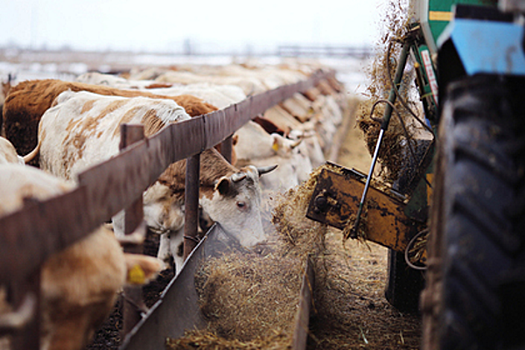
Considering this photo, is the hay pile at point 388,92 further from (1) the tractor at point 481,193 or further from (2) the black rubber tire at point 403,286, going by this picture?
(1) the tractor at point 481,193

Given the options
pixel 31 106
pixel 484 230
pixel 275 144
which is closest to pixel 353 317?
pixel 484 230

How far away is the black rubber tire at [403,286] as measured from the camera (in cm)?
416

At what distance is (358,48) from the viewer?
39.4m

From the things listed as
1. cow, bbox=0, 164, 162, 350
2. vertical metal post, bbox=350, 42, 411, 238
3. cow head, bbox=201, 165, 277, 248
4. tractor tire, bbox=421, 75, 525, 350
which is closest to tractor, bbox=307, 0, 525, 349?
tractor tire, bbox=421, 75, 525, 350

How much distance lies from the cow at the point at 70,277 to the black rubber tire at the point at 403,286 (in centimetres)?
273

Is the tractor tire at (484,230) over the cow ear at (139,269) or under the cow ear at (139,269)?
over

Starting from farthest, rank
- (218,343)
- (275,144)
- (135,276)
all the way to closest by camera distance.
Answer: (275,144) < (218,343) < (135,276)

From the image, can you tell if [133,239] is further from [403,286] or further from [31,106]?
[31,106]

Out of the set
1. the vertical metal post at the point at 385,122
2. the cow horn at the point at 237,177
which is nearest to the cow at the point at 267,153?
the cow horn at the point at 237,177

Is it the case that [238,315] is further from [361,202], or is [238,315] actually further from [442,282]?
[442,282]

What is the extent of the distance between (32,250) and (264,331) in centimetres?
215

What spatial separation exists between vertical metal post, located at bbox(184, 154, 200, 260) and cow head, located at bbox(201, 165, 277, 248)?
92 centimetres

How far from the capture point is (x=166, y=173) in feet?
16.6

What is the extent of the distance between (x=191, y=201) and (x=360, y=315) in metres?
1.68
